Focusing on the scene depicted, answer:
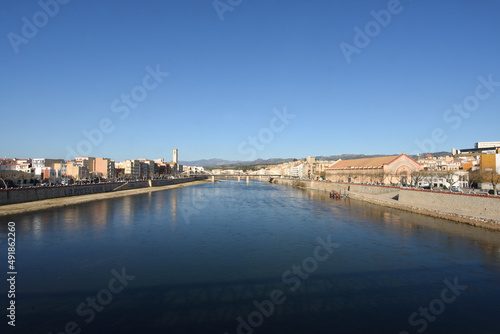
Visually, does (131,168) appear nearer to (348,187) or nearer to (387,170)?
(348,187)

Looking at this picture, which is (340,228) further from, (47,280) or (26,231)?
(26,231)

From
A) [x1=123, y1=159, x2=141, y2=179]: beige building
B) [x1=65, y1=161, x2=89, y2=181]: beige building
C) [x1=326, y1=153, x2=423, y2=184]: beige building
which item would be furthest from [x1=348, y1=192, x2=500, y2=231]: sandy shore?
[x1=123, y1=159, x2=141, y2=179]: beige building

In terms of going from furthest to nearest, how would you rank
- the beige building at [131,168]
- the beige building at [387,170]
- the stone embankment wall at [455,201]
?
the beige building at [131,168], the beige building at [387,170], the stone embankment wall at [455,201]

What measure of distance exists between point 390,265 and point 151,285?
34.0ft

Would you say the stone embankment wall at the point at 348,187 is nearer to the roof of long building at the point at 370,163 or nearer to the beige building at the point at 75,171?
the roof of long building at the point at 370,163

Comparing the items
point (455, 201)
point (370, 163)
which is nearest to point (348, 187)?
point (370, 163)

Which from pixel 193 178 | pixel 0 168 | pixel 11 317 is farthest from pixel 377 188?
pixel 193 178

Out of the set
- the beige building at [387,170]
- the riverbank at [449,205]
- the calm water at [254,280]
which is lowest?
the calm water at [254,280]

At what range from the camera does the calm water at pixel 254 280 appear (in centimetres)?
884

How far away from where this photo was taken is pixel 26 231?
2038 cm

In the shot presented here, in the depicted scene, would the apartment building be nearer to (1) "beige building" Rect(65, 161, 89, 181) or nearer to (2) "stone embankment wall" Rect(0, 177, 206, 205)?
(1) "beige building" Rect(65, 161, 89, 181)

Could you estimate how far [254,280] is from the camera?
11.9 m

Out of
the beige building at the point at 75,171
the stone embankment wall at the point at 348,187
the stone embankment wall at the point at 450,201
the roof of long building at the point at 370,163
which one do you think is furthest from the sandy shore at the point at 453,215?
the beige building at the point at 75,171

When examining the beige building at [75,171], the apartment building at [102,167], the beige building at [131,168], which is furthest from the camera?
the beige building at [131,168]
